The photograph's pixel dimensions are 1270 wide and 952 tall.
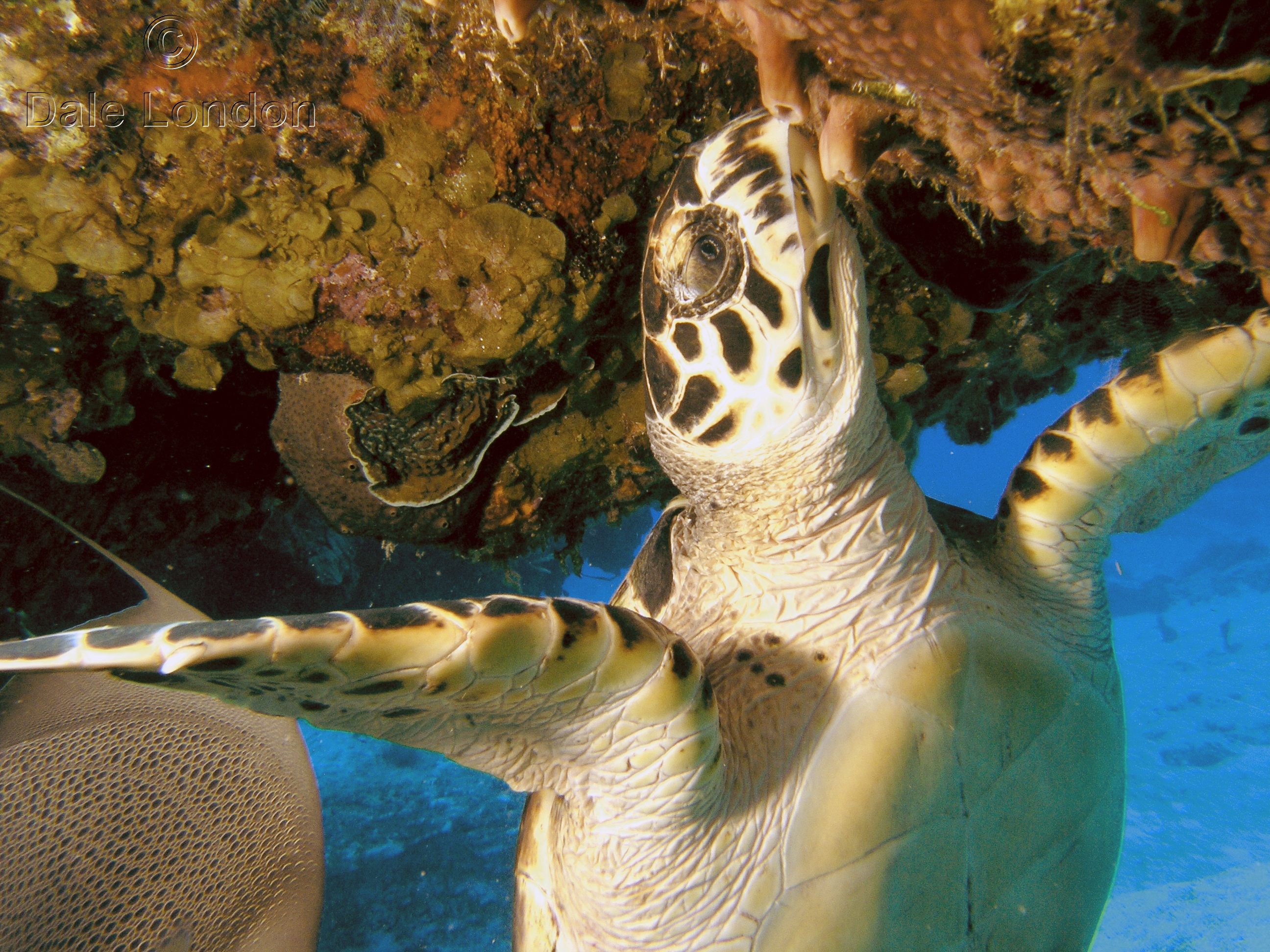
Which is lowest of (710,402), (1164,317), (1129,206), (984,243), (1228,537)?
(710,402)

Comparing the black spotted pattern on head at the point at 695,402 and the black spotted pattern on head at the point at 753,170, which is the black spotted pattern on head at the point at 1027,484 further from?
the black spotted pattern on head at the point at 753,170

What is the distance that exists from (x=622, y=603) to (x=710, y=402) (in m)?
1.03

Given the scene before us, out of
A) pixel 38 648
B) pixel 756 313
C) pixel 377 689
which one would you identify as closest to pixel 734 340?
pixel 756 313

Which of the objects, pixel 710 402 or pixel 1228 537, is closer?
pixel 710 402

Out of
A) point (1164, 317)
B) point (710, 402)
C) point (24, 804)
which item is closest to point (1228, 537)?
point (1164, 317)

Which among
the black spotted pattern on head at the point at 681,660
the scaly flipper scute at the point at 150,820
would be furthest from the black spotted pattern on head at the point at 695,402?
the scaly flipper scute at the point at 150,820

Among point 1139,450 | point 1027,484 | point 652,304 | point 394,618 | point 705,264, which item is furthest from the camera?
point 1027,484

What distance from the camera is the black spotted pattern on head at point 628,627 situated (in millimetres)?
1087

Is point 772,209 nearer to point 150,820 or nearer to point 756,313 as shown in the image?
point 756,313

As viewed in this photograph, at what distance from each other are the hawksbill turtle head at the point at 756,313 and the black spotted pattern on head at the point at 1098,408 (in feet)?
1.91

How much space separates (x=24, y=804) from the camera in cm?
171

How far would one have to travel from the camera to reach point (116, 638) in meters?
0.76

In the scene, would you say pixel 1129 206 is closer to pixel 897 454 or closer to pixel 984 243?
pixel 984 243

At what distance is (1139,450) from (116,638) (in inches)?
84.3
